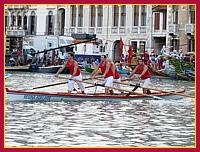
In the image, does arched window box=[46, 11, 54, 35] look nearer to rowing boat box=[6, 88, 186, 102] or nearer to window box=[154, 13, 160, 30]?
window box=[154, 13, 160, 30]

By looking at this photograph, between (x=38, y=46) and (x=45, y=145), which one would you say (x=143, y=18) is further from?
(x=45, y=145)

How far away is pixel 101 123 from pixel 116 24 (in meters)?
36.7

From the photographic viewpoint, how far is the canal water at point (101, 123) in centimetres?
1208

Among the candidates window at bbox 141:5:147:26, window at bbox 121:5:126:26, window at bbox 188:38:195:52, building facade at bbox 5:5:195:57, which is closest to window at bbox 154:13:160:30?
building facade at bbox 5:5:195:57

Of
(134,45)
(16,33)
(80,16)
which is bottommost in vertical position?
(134,45)

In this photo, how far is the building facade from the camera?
1802 inches

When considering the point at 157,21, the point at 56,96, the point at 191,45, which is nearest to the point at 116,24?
the point at 157,21

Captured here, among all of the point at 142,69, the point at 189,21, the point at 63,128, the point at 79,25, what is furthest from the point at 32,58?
the point at 63,128

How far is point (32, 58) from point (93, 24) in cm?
777

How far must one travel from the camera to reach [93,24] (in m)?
52.1

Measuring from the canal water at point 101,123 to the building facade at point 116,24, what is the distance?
25.5 m

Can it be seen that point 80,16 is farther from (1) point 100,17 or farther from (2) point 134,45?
(2) point 134,45

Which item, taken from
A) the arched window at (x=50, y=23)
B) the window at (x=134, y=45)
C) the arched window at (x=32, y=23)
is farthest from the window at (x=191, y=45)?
the arched window at (x=32, y=23)

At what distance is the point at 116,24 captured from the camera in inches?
2010
